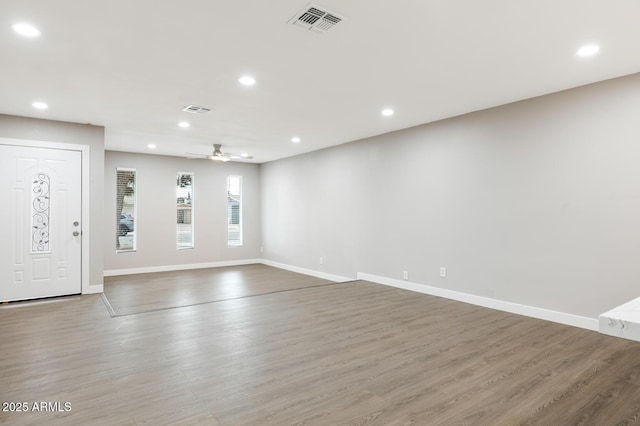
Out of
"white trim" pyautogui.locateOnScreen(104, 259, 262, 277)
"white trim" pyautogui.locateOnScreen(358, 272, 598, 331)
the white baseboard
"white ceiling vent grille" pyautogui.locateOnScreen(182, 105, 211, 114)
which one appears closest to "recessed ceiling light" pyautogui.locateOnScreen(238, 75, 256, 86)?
"white ceiling vent grille" pyautogui.locateOnScreen(182, 105, 211, 114)

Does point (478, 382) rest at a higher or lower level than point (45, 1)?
lower

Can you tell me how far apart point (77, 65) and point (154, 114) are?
1.60 meters

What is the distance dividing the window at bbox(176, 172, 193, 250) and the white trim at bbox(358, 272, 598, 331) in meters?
5.00

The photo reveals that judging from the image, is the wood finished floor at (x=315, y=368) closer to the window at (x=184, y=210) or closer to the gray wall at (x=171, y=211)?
the gray wall at (x=171, y=211)

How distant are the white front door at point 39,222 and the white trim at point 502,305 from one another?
16.8 ft

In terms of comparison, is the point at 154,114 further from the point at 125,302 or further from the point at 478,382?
the point at 478,382

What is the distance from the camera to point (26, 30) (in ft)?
8.96

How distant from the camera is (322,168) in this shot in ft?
25.2

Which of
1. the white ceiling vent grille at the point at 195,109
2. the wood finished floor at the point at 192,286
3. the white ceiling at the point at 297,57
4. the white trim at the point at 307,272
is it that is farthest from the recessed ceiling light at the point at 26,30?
the white trim at the point at 307,272

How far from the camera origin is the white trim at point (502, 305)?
3971mm

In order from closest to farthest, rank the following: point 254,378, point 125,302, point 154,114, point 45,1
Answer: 1. point 45,1
2. point 254,378
3. point 154,114
4. point 125,302

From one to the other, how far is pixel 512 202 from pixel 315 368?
131 inches

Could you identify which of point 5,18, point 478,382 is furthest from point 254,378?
point 5,18

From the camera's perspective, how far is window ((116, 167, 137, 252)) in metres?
7.91
